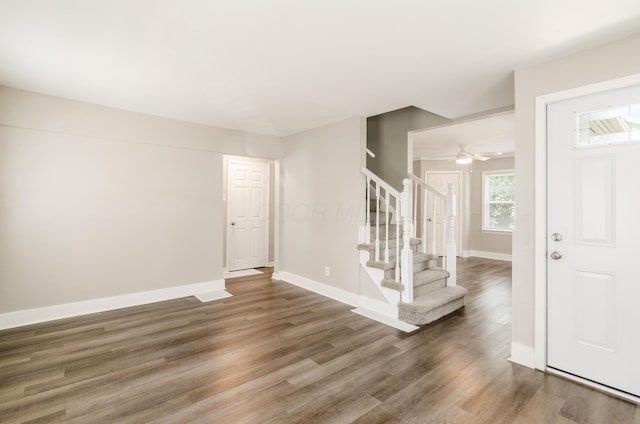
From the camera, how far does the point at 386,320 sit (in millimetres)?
3381

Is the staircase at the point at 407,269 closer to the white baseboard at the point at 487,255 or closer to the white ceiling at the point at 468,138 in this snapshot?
the white ceiling at the point at 468,138

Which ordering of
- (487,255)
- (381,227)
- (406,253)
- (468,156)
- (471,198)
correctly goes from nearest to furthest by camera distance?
1. (406,253)
2. (381,227)
3. (468,156)
4. (487,255)
5. (471,198)

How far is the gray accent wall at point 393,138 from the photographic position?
4324 mm

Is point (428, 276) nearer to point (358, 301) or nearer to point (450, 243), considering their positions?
point (450, 243)

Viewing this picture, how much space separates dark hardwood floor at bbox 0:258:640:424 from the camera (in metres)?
1.88

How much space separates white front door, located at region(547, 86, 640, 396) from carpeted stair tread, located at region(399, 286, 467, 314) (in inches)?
43.4

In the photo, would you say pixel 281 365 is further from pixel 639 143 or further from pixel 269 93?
pixel 639 143

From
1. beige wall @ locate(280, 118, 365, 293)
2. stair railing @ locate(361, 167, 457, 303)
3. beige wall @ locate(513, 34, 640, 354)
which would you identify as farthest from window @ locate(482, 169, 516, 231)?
beige wall @ locate(513, 34, 640, 354)

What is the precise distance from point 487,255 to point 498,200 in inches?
55.1

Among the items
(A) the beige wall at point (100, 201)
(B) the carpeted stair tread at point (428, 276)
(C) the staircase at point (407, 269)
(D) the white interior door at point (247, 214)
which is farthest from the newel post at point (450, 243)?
(D) the white interior door at point (247, 214)

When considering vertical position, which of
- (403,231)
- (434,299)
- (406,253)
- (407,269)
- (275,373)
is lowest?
(275,373)

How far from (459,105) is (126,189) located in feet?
13.4

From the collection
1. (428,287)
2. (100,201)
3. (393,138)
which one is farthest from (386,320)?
(100,201)

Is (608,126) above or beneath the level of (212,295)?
above
